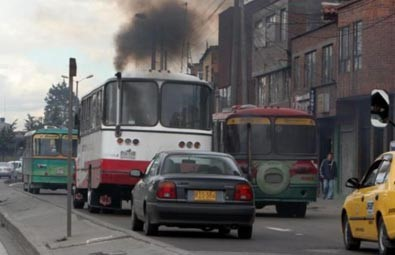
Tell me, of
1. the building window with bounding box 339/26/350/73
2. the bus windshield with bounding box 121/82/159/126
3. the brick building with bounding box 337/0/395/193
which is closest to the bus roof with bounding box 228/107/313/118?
the bus windshield with bounding box 121/82/159/126

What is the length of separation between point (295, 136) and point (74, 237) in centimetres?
1031

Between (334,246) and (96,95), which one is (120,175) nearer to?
(96,95)

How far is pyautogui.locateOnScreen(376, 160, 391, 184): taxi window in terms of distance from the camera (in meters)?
14.3

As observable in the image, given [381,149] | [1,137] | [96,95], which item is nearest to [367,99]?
[381,149]

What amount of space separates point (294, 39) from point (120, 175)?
26.5m

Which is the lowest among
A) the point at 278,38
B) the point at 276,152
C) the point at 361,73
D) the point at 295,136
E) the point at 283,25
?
the point at 276,152

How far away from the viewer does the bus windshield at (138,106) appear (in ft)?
79.8

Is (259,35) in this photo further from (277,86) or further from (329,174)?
(329,174)

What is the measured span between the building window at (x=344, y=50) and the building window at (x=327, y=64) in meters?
1.59

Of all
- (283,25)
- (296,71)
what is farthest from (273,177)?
(283,25)

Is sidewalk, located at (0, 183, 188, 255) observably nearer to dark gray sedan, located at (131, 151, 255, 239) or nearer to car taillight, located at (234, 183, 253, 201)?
dark gray sedan, located at (131, 151, 255, 239)

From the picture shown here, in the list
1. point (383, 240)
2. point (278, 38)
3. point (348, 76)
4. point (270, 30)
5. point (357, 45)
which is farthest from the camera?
point (270, 30)

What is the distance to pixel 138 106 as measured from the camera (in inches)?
957

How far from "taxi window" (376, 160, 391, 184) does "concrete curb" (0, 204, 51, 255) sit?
5.11 metres
